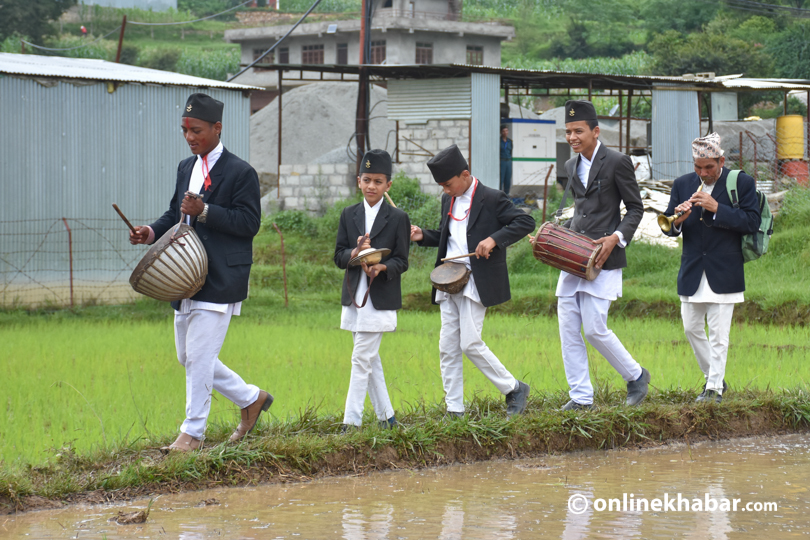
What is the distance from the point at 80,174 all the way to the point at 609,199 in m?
9.34

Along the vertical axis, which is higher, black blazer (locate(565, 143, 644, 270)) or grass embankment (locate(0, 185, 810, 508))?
black blazer (locate(565, 143, 644, 270))

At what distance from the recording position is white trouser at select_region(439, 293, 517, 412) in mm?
5820

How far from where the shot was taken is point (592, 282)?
614 centimetres

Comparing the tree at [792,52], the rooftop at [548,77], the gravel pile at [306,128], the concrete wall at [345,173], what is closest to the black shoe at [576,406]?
the rooftop at [548,77]

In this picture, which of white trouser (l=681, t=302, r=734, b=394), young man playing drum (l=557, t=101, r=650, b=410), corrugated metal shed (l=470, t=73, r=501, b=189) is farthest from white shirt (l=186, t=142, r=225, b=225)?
corrugated metal shed (l=470, t=73, r=501, b=189)

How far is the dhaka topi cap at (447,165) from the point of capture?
5.84 m

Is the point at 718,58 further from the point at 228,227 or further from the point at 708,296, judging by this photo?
the point at 228,227

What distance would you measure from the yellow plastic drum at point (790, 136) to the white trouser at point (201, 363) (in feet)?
65.5

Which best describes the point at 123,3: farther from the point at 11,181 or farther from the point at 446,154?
the point at 446,154

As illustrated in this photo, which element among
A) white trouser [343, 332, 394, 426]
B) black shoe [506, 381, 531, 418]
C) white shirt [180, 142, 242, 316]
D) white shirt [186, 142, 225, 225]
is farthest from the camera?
black shoe [506, 381, 531, 418]

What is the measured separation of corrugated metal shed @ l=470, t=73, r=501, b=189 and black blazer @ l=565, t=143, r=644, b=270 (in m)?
Result: 13.2

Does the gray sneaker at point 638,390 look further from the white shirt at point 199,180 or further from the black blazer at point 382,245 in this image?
the white shirt at point 199,180

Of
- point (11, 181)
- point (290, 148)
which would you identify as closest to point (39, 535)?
point (11, 181)

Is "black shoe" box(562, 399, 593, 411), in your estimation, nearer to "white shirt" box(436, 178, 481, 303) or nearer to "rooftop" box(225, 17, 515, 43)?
"white shirt" box(436, 178, 481, 303)
